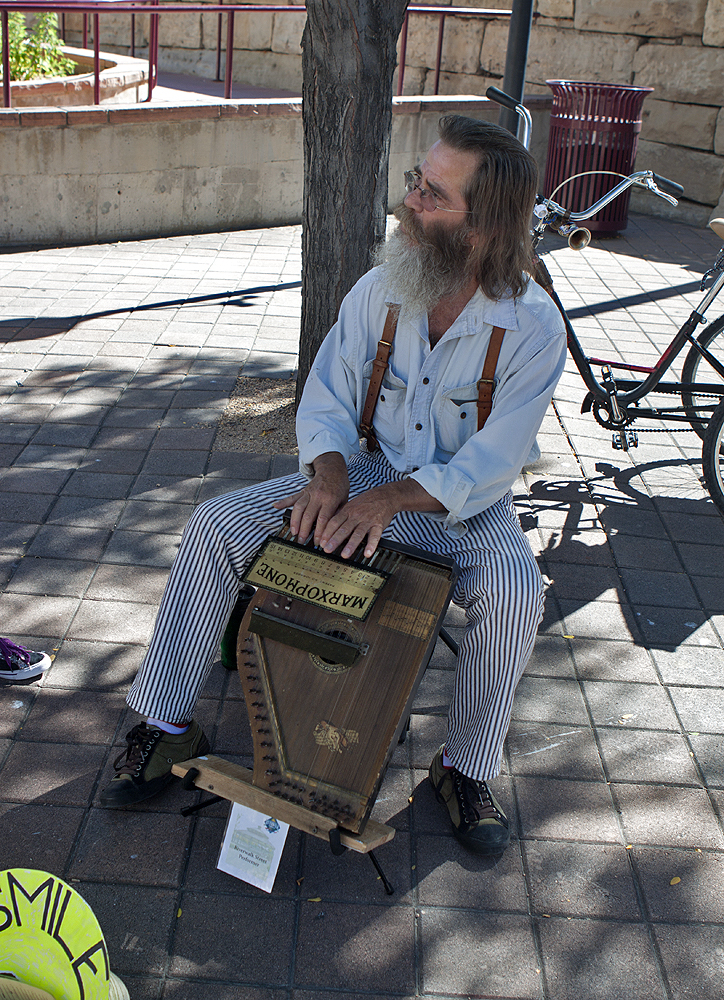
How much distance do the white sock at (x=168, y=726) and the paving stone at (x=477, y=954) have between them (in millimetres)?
791

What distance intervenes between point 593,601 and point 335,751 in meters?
1.66

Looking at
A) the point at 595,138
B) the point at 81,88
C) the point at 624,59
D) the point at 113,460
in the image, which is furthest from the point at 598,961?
the point at 624,59

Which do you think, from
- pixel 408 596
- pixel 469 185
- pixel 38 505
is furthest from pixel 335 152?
pixel 408 596

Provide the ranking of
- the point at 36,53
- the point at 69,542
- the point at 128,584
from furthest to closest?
1. the point at 36,53
2. the point at 69,542
3. the point at 128,584

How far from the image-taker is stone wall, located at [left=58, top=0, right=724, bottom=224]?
31.7ft

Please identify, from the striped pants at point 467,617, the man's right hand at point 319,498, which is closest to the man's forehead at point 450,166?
the man's right hand at point 319,498

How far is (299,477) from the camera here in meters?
2.71

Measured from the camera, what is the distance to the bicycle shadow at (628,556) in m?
3.34

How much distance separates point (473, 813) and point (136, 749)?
0.91 metres

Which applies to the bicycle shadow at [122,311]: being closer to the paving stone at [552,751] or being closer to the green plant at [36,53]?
the paving stone at [552,751]

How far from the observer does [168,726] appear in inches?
97.2

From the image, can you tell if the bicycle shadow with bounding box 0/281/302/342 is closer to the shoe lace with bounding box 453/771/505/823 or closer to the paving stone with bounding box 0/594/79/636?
the paving stone with bounding box 0/594/79/636

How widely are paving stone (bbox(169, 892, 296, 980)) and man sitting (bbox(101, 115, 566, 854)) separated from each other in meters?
0.39

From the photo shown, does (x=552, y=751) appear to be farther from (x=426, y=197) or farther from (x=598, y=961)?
(x=426, y=197)
